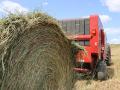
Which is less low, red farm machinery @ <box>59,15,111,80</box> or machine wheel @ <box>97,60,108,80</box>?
red farm machinery @ <box>59,15,111,80</box>

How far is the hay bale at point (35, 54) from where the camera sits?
15.3 feet

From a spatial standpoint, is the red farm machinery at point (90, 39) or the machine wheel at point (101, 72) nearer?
the red farm machinery at point (90, 39)

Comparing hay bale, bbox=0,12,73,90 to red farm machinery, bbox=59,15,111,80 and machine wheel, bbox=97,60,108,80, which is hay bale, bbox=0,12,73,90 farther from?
machine wheel, bbox=97,60,108,80

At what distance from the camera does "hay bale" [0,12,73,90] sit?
15.3 feet

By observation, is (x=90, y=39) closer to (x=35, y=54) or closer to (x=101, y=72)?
(x=101, y=72)

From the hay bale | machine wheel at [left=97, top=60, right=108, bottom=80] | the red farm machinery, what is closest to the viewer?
the hay bale

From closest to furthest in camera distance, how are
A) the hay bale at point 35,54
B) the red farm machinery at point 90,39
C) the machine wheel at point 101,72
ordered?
the hay bale at point 35,54 → the red farm machinery at point 90,39 → the machine wheel at point 101,72

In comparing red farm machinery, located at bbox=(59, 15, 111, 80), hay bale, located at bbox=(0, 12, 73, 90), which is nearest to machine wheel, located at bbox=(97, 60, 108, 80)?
red farm machinery, located at bbox=(59, 15, 111, 80)

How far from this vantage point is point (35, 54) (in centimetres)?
527

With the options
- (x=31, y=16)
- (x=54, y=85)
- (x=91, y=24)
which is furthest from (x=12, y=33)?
(x=91, y=24)

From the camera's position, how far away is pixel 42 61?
551cm

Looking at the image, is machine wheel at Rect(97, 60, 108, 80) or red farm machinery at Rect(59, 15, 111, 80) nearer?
red farm machinery at Rect(59, 15, 111, 80)

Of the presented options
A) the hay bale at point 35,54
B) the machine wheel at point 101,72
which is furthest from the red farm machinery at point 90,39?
the hay bale at point 35,54

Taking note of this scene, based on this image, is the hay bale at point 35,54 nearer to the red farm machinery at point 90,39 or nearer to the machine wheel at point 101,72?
the red farm machinery at point 90,39
